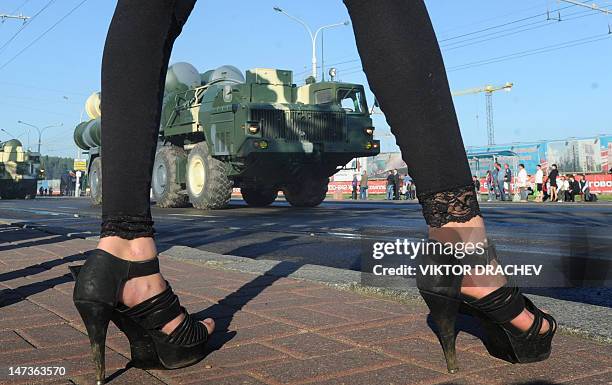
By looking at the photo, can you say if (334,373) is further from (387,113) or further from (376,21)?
(376,21)

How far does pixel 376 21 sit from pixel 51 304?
1651 mm

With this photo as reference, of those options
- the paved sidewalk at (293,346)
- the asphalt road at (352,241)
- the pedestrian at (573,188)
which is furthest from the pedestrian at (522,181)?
the paved sidewalk at (293,346)

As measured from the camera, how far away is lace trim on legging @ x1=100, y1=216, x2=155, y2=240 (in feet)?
4.59

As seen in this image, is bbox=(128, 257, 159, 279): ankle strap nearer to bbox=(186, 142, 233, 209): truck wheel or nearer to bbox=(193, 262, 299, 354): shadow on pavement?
bbox=(193, 262, 299, 354): shadow on pavement

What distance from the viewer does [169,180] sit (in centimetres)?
1456

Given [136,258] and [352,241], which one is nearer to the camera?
[136,258]

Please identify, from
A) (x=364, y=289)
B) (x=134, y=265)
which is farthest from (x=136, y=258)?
(x=364, y=289)

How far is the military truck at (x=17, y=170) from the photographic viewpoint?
105 ft

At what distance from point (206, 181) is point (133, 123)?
11.7m

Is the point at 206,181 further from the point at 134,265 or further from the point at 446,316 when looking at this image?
the point at 446,316

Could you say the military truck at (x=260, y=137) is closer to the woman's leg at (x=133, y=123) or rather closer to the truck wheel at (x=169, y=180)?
the truck wheel at (x=169, y=180)

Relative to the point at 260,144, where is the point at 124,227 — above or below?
below

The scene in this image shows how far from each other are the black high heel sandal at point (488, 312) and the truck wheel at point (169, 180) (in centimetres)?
1347

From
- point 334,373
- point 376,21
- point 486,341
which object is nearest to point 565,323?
point 486,341
